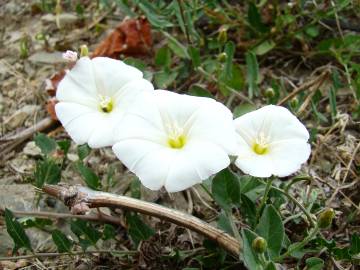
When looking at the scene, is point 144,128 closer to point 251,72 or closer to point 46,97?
point 251,72

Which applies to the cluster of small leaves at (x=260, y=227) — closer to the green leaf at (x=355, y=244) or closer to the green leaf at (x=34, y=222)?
the green leaf at (x=355, y=244)

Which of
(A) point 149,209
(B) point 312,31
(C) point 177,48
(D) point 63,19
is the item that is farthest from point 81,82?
(D) point 63,19

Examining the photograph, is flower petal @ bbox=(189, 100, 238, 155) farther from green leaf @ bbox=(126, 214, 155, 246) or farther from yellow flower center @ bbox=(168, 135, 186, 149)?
green leaf @ bbox=(126, 214, 155, 246)

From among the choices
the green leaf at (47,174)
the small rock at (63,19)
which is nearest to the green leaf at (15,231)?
the green leaf at (47,174)

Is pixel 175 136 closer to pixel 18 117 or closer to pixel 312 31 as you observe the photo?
pixel 18 117

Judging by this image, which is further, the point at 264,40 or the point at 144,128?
the point at 264,40

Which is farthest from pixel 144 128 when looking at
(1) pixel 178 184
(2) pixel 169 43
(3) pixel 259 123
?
(2) pixel 169 43

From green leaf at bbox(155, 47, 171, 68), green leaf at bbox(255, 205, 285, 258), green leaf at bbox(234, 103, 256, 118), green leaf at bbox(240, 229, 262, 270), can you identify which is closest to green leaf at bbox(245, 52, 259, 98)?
green leaf at bbox(234, 103, 256, 118)
